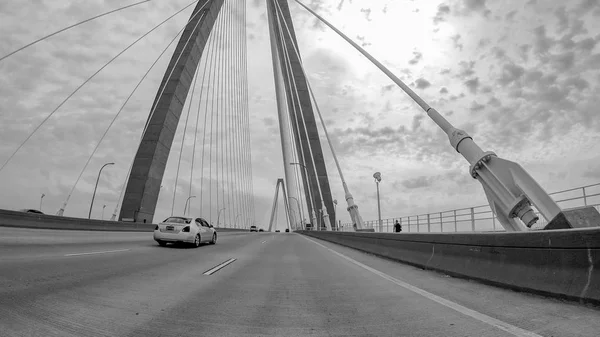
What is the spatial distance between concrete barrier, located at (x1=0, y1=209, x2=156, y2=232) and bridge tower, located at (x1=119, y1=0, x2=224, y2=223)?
3.44 meters

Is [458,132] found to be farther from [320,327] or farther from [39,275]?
[39,275]

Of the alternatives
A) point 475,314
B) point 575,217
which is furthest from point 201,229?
point 475,314

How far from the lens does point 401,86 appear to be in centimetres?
1422

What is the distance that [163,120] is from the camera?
2819 cm

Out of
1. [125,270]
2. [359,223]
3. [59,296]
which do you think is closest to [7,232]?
[125,270]

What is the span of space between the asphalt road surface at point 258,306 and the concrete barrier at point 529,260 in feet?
0.73

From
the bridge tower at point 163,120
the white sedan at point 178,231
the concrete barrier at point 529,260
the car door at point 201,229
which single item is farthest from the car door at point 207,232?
the concrete barrier at point 529,260

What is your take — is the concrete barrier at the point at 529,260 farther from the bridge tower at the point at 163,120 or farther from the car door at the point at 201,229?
the bridge tower at the point at 163,120

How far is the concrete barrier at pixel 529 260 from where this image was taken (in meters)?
4.84

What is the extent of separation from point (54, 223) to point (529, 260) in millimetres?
17633

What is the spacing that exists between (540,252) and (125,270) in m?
7.47

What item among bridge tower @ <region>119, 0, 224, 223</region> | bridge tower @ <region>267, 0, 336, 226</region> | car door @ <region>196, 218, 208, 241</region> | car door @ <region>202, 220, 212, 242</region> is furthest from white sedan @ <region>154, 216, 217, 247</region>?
bridge tower @ <region>267, 0, 336, 226</region>

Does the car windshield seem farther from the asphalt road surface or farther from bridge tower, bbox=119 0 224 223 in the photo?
bridge tower, bbox=119 0 224 223

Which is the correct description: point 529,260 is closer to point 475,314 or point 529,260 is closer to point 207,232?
point 475,314
